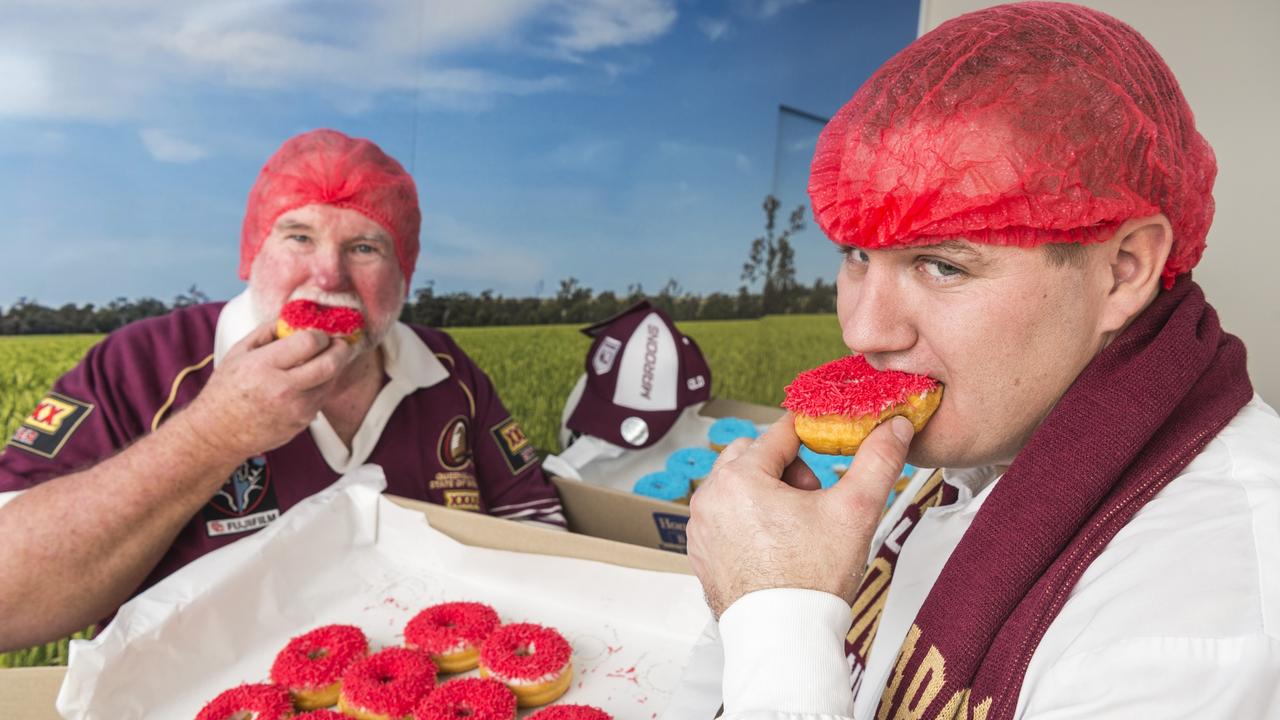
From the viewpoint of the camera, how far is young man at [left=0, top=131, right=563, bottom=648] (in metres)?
1.90

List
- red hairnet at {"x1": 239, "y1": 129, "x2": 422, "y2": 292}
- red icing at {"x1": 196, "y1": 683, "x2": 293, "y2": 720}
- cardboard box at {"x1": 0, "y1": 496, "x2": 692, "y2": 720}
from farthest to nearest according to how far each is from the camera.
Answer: red hairnet at {"x1": 239, "y1": 129, "x2": 422, "y2": 292}, cardboard box at {"x1": 0, "y1": 496, "x2": 692, "y2": 720}, red icing at {"x1": 196, "y1": 683, "x2": 293, "y2": 720}

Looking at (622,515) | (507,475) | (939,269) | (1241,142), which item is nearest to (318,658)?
(507,475)

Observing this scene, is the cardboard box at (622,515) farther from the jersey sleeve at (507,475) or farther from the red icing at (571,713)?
the red icing at (571,713)

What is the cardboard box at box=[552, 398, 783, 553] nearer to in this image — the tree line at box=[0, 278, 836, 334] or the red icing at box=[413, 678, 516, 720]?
the red icing at box=[413, 678, 516, 720]

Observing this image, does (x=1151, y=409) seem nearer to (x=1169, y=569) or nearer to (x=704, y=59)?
(x=1169, y=569)

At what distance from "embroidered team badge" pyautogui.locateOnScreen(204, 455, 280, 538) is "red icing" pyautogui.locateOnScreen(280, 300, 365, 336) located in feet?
1.29

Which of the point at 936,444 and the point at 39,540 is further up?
the point at 936,444

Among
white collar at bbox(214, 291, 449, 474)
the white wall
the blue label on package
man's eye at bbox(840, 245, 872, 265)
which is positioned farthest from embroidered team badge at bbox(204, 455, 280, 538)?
the white wall

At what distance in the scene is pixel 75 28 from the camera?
2852 mm

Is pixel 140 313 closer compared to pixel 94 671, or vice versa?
pixel 94 671

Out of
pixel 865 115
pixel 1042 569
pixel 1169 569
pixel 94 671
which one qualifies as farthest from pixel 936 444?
pixel 94 671

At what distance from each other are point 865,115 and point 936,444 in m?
0.50

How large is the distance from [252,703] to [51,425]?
993mm

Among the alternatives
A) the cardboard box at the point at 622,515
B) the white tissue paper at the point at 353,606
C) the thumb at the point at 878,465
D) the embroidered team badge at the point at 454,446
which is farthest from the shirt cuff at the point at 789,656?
the embroidered team badge at the point at 454,446
